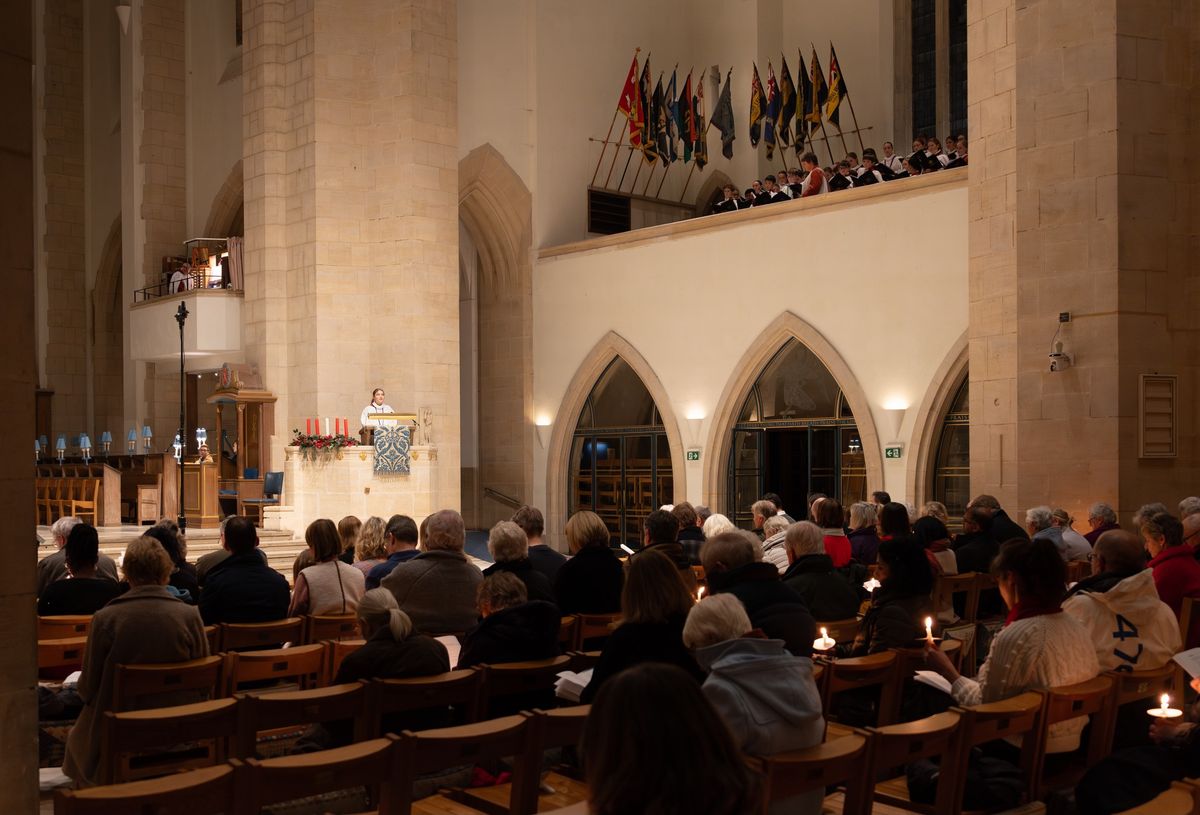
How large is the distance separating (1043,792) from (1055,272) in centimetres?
634

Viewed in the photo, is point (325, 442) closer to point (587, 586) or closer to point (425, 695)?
point (587, 586)

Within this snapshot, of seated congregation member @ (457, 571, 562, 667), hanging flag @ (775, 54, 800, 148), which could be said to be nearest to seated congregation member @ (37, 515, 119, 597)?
seated congregation member @ (457, 571, 562, 667)

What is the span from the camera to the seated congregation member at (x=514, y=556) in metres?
5.25

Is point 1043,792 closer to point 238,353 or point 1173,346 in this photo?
point 1173,346

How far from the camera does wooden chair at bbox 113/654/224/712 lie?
402 cm

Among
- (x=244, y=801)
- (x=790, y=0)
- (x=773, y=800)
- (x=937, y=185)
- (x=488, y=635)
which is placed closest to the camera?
(x=244, y=801)

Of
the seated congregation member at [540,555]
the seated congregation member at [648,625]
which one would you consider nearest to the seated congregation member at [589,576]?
the seated congregation member at [540,555]

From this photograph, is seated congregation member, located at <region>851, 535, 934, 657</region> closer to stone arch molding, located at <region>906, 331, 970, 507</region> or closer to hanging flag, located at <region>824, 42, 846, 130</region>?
stone arch molding, located at <region>906, 331, 970, 507</region>

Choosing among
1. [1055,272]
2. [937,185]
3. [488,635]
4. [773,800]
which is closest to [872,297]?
[937,185]

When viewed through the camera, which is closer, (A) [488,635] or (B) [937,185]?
(A) [488,635]

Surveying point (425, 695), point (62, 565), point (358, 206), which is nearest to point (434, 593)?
point (425, 695)

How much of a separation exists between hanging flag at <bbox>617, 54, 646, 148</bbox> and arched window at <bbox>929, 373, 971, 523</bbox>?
741 cm

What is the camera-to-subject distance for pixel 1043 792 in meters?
3.63

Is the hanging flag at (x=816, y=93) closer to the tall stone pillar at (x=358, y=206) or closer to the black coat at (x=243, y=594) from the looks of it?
the tall stone pillar at (x=358, y=206)
